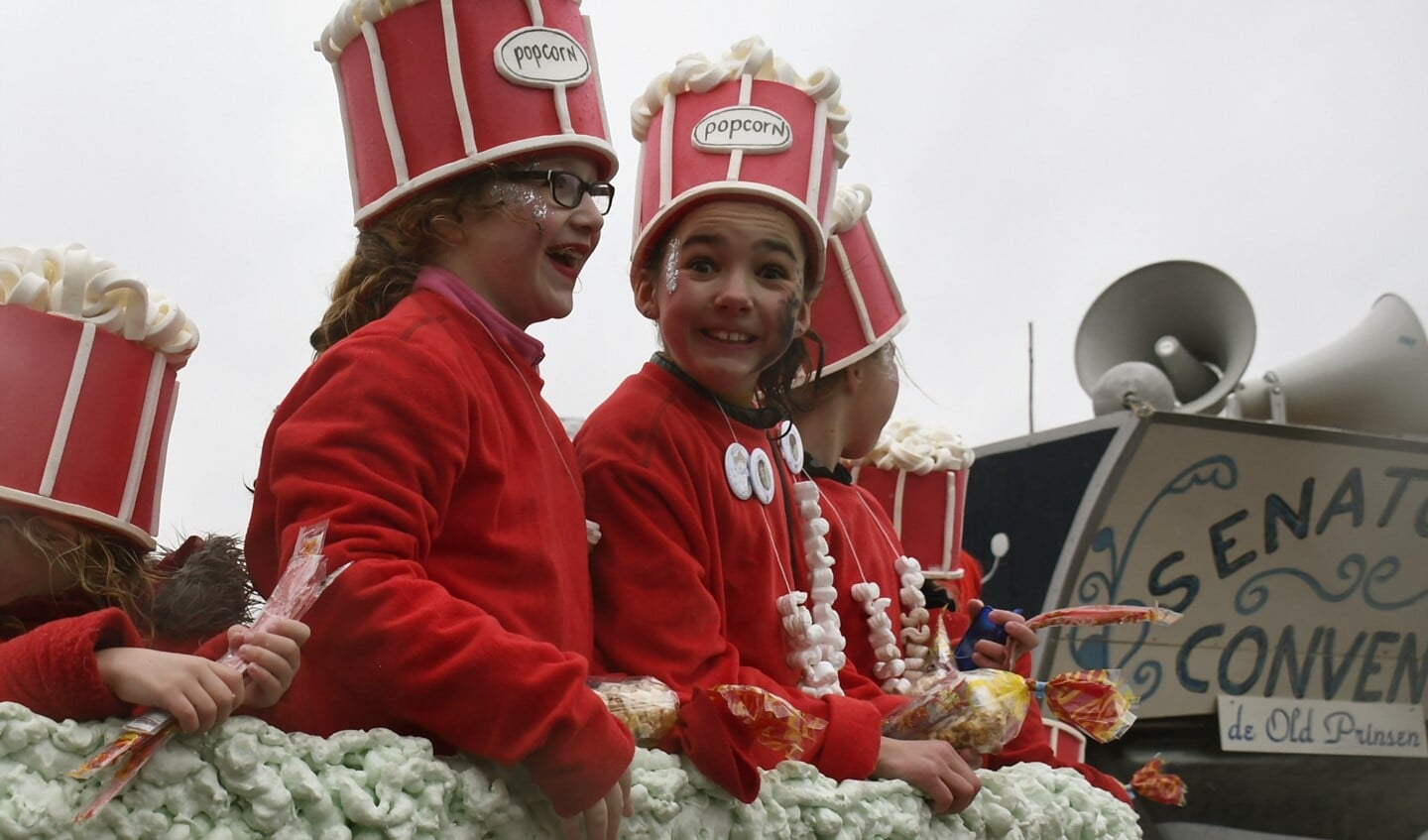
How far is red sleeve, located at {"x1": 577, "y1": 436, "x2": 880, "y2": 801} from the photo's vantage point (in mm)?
1832

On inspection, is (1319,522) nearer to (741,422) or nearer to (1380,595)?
(1380,595)

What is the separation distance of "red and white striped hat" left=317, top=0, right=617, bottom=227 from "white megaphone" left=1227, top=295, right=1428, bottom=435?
713cm

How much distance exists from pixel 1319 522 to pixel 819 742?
614 cm

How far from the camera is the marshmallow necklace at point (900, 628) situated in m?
2.40

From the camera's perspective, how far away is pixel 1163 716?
23.7 feet

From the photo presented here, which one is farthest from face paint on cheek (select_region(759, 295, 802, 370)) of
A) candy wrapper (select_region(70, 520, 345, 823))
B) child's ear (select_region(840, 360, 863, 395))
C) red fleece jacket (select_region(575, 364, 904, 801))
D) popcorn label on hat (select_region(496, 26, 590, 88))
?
candy wrapper (select_region(70, 520, 345, 823))

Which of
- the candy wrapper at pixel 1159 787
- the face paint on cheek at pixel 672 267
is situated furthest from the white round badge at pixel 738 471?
the candy wrapper at pixel 1159 787

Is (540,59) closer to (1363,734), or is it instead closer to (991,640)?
(991,640)

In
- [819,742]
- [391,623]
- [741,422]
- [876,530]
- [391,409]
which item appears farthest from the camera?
[876,530]

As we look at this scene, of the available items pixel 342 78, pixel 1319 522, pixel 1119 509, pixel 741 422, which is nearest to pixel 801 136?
pixel 741 422

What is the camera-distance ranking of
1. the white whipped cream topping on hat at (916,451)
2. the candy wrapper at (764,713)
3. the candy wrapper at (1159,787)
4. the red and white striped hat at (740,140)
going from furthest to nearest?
the white whipped cream topping on hat at (916,451) → the candy wrapper at (1159,787) → the red and white striped hat at (740,140) → the candy wrapper at (764,713)

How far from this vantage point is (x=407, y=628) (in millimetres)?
1376

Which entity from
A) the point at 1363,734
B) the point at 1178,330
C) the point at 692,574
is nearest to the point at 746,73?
the point at 692,574

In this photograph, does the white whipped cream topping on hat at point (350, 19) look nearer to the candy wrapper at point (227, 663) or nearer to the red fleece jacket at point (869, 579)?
the candy wrapper at point (227, 663)
